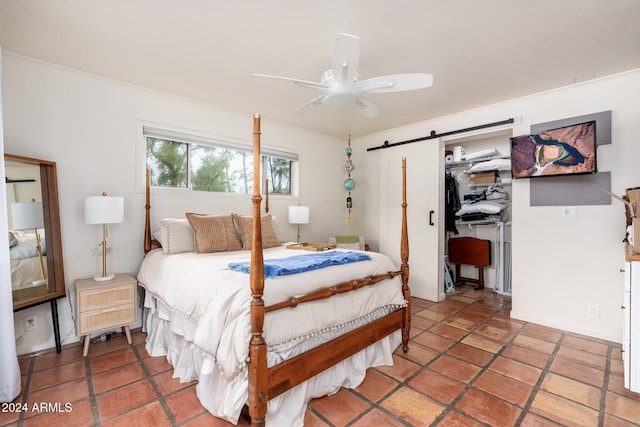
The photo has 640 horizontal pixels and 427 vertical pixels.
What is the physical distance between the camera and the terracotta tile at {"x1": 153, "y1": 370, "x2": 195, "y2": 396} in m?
1.98

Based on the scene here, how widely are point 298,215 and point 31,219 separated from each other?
2575mm

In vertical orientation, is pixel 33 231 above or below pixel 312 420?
above

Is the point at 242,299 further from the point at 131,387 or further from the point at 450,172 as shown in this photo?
the point at 450,172

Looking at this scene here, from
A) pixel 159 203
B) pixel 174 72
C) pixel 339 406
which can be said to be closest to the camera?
pixel 339 406

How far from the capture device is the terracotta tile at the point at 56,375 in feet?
6.63

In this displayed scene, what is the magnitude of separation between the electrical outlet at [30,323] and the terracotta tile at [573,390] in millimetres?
3917

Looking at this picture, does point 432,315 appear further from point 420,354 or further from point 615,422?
point 615,422

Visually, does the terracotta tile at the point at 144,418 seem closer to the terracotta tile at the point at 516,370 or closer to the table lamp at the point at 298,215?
the terracotta tile at the point at 516,370

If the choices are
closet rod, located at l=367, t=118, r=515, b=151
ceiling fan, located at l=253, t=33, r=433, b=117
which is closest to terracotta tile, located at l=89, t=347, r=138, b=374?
ceiling fan, located at l=253, t=33, r=433, b=117

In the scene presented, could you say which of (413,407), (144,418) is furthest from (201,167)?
(413,407)

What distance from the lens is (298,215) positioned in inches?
156

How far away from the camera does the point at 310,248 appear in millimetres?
2920

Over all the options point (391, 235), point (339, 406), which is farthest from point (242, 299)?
point (391, 235)

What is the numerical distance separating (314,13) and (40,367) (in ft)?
10.5
